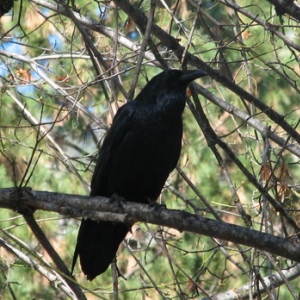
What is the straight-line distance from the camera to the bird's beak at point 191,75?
14.2 feet

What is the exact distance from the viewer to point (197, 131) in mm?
9734

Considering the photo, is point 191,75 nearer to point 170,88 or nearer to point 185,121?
point 170,88

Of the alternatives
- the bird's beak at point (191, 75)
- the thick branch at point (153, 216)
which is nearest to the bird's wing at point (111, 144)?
the bird's beak at point (191, 75)

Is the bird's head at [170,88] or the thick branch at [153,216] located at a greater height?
the bird's head at [170,88]

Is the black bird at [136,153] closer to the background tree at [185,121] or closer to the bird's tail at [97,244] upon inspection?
the bird's tail at [97,244]

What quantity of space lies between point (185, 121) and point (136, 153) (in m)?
5.24

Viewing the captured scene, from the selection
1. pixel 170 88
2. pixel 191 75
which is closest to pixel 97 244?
pixel 170 88

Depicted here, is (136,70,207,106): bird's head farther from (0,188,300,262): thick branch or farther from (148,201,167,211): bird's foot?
(0,188,300,262): thick branch

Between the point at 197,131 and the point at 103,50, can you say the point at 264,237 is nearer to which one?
the point at 103,50

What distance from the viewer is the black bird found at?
14.3 ft

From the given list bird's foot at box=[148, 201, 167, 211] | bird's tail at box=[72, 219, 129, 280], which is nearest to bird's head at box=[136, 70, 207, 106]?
bird's foot at box=[148, 201, 167, 211]

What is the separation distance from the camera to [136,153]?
172 inches

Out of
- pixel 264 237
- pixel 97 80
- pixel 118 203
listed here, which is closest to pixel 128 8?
pixel 97 80

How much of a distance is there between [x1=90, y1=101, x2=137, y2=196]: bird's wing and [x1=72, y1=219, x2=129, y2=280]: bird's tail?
208 millimetres
